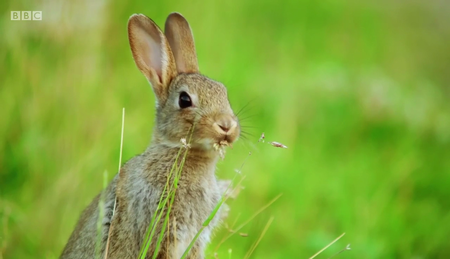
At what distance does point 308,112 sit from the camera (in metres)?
6.98

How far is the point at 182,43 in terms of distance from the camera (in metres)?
4.04

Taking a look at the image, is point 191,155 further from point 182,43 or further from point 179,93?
point 182,43

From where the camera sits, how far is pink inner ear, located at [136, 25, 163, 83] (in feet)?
12.5

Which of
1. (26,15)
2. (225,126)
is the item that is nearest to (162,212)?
(225,126)

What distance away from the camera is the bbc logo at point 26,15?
5.46 m

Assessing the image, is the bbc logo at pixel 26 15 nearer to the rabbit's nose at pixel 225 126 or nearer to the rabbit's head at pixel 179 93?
the rabbit's head at pixel 179 93

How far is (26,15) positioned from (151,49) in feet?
7.18

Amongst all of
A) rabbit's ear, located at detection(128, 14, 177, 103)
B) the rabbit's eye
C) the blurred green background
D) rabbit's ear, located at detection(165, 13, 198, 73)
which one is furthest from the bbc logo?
the rabbit's eye

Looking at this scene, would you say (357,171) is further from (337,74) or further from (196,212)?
(196,212)

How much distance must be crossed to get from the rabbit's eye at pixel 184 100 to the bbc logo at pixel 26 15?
2463 millimetres

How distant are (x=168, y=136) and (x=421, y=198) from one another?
2999mm

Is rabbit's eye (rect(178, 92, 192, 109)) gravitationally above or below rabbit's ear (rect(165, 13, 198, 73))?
below

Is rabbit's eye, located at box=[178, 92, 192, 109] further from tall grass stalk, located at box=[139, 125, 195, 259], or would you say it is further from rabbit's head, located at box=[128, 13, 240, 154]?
tall grass stalk, located at box=[139, 125, 195, 259]

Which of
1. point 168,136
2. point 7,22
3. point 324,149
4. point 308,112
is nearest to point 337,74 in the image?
point 308,112
